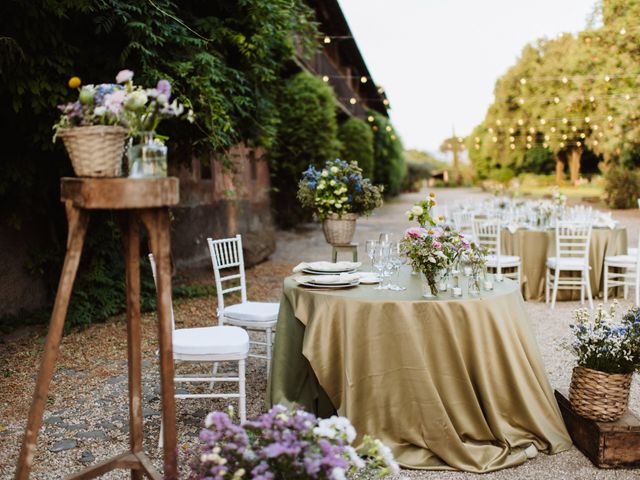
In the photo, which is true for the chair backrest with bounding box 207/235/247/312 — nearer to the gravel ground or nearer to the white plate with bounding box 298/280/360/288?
the gravel ground

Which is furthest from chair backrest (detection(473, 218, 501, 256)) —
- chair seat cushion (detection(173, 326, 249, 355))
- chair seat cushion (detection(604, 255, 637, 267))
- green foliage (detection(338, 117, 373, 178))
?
green foliage (detection(338, 117, 373, 178))

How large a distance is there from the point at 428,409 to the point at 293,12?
5790mm

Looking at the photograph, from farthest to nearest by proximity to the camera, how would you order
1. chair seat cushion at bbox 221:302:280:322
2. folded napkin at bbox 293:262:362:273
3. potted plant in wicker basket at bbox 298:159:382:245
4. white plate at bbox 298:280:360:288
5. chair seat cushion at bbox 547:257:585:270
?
chair seat cushion at bbox 547:257:585:270 → potted plant in wicker basket at bbox 298:159:382:245 → chair seat cushion at bbox 221:302:280:322 → folded napkin at bbox 293:262:362:273 → white plate at bbox 298:280:360:288

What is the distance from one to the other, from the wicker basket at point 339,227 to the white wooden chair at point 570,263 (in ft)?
10.7

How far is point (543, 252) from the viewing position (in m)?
8.22

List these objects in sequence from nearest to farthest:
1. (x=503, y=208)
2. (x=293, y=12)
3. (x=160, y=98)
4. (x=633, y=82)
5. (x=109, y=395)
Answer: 1. (x=160, y=98)
2. (x=109, y=395)
3. (x=293, y=12)
4. (x=503, y=208)
5. (x=633, y=82)

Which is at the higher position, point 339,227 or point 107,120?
point 107,120

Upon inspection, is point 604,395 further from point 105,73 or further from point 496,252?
point 105,73

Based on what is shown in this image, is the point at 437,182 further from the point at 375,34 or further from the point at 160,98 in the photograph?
the point at 160,98

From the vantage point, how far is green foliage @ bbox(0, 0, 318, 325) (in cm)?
545

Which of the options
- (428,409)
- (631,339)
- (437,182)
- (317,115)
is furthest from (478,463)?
(437,182)

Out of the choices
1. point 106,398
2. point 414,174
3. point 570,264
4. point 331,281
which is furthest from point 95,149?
point 414,174

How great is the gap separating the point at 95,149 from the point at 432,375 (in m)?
2.17

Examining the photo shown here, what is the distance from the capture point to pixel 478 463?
337cm
